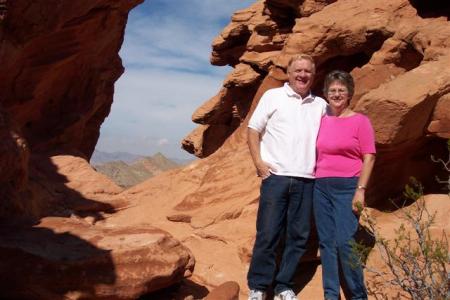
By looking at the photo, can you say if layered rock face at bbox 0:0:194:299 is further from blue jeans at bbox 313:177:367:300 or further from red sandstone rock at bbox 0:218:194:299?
blue jeans at bbox 313:177:367:300

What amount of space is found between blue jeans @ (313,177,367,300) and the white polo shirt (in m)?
0.26

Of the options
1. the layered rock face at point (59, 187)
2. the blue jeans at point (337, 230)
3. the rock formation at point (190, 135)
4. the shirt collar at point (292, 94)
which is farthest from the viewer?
the rock formation at point (190, 135)

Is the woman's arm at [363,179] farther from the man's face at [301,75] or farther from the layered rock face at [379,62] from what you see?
the layered rock face at [379,62]

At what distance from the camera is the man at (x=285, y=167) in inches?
200

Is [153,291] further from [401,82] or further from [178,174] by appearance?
[178,174]

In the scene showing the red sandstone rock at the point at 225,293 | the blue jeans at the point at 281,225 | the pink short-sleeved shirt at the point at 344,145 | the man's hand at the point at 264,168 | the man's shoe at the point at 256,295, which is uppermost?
the pink short-sleeved shirt at the point at 344,145

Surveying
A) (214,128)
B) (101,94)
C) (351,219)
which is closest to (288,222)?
(351,219)

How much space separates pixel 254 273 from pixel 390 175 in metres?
2.95

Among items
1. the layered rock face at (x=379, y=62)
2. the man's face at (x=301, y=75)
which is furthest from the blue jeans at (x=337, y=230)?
the layered rock face at (x=379, y=62)

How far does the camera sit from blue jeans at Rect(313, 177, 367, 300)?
5.00 m

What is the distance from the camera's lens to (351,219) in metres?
5.04

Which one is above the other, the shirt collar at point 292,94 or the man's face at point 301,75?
the man's face at point 301,75

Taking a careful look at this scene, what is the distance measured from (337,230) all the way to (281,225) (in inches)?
23.4

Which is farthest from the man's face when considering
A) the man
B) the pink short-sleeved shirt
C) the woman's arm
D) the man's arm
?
the woman's arm
